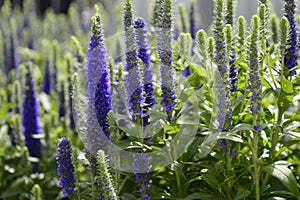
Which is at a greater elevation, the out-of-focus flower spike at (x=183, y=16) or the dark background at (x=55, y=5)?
the dark background at (x=55, y=5)

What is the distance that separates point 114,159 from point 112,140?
109mm

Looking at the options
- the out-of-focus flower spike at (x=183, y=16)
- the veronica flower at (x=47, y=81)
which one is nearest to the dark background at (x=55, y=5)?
the veronica flower at (x=47, y=81)

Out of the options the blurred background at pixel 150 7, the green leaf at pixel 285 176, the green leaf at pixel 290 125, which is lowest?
the green leaf at pixel 285 176

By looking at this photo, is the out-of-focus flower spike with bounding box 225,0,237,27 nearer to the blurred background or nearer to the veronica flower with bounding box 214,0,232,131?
the veronica flower with bounding box 214,0,232,131

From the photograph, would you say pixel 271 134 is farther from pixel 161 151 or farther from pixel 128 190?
pixel 128 190

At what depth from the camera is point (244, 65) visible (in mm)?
2516

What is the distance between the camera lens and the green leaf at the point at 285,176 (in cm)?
231

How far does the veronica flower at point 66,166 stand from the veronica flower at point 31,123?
1476 mm

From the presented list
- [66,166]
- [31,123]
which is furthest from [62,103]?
[66,166]

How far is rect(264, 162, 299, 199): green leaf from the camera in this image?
2.31 metres

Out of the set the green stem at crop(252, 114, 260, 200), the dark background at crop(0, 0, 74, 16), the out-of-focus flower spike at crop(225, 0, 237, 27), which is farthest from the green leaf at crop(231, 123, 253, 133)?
the dark background at crop(0, 0, 74, 16)

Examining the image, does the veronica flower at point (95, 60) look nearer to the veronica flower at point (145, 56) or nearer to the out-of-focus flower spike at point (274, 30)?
the veronica flower at point (145, 56)

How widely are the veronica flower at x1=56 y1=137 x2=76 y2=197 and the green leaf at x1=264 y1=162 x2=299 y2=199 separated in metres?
0.85

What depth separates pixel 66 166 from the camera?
2.44 metres
